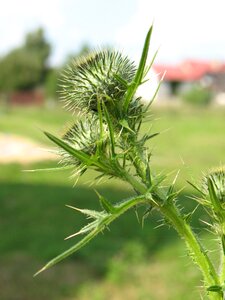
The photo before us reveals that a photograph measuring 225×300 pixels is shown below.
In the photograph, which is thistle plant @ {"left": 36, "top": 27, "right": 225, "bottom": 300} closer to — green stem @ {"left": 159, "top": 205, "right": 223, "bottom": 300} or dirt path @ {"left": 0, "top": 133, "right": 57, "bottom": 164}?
green stem @ {"left": 159, "top": 205, "right": 223, "bottom": 300}

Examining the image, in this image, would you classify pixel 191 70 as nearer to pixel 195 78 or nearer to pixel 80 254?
pixel 195 78

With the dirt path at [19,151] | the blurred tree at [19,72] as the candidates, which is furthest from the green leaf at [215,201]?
the blurred tree at [19,72]

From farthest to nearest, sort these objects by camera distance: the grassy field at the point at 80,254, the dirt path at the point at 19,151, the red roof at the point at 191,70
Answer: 1. the red roof at the point at 191,70
2. the dirt path at the point at 19,151
3. the grassy field at the point at 80,254

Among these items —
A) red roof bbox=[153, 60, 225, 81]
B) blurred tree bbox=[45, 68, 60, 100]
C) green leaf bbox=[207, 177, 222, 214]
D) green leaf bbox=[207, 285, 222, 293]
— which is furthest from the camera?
red roof bbox=[153, 60, 225, 81]

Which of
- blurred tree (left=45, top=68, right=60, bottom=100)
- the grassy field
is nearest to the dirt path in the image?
the grassy field

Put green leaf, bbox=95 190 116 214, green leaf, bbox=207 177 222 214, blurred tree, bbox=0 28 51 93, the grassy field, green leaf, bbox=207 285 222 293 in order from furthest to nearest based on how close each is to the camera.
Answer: blurred tree, bbox=0 28 51 93 → the grassy field → green leaf, bbox=95 190 116 214 → green leaf, bbox=207 177 222 214 → green leaf, bbox=207 285 222 293

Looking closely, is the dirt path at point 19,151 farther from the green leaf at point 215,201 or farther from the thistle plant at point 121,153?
the green leaf at point 215,201

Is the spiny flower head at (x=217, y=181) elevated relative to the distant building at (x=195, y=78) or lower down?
lower down

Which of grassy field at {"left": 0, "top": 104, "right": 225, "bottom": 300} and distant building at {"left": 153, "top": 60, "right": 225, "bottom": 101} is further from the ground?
distant building at {"left": 153, "top": 60, "right": 225, "bottom": 101}

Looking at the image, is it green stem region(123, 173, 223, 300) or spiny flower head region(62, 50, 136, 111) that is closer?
green stem region(123, 173, 223, 300)

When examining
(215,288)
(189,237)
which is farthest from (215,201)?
(215,288)
